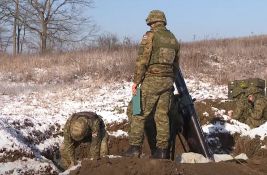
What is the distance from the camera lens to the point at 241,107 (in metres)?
11.1

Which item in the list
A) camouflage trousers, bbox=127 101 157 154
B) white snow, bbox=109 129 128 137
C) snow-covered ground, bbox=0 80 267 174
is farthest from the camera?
white snow, bbox=109 129 128 137

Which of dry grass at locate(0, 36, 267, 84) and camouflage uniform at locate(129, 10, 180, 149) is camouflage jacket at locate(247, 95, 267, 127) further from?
dry grass at locate(0, 36, 267, 84)

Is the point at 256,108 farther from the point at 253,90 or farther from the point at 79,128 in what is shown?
the point at 79,128

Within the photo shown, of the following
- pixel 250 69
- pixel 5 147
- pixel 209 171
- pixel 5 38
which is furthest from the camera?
pixel 5 38

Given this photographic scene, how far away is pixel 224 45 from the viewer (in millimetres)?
25344

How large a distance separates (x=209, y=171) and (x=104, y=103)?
7.47 m

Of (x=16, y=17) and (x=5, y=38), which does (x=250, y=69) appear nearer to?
(x=16, y=17)

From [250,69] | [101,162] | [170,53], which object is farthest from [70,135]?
[250,69]

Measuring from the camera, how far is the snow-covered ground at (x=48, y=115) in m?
7.54

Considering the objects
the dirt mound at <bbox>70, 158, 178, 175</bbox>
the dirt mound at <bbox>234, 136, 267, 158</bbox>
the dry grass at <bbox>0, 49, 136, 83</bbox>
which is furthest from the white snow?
the dry grass at <bbox>0, 49, 136, 83</bbox>

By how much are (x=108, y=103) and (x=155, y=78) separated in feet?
21.5

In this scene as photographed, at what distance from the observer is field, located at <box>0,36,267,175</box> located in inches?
272

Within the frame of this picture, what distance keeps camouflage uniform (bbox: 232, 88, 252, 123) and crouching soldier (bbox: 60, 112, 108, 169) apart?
15.3ft

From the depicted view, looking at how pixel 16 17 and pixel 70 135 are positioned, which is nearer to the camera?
pixel 70 135
